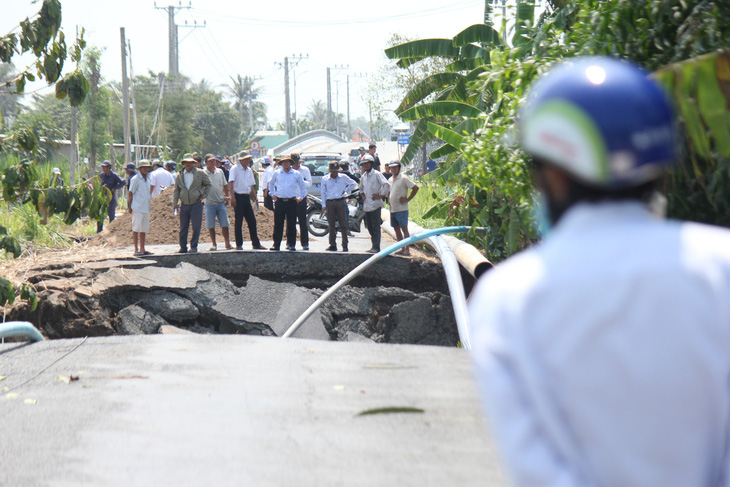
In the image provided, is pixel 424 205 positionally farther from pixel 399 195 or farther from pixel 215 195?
pixel 215 195

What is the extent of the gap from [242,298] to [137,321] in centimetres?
173

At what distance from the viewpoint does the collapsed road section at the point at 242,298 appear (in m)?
11.0

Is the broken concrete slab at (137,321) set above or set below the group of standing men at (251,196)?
below

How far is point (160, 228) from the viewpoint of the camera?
17594 millimetres

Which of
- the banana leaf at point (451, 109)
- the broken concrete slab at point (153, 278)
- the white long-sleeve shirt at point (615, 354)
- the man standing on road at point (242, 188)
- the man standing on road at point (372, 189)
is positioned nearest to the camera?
the white long-sleeve shirt at point (615, 354)

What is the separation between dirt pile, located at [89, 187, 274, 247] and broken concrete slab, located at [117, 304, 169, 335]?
3879mm

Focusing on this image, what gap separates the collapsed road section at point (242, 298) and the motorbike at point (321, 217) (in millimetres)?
4114

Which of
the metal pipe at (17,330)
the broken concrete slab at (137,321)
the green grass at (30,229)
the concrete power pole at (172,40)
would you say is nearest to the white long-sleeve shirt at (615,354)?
the metal pipe at (17,330)

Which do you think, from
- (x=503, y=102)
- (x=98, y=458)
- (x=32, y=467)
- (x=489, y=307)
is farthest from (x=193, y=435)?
(x=503, y=102)

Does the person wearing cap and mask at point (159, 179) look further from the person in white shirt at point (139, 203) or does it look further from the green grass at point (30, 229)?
the person in white shirt at point (139, 203)

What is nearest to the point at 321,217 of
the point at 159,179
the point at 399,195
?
the point at 159,179

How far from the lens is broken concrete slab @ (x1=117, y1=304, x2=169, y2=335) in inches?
444

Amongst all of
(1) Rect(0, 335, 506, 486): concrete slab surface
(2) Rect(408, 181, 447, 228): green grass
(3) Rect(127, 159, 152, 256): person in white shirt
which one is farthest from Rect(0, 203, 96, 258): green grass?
(1) Rect(0, 335, 506, 486): concrete slab surface

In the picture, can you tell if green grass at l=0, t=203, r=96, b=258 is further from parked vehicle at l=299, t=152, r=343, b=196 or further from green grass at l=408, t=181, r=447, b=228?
parked vehicle at l=299, t=152, r=343, b=196
